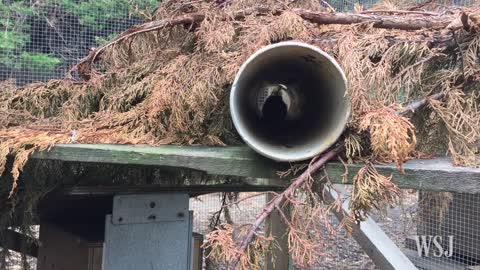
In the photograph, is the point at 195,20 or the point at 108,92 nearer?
the point at 195,20

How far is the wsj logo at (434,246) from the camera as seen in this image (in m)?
2.95

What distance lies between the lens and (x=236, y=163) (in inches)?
38.8

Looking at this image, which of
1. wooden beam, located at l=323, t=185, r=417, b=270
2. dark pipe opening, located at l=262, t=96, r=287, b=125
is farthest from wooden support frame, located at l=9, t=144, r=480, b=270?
wooden beam, located at l=323, t=185, r=417, b=270

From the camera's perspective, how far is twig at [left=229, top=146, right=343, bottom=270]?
864 millimetres

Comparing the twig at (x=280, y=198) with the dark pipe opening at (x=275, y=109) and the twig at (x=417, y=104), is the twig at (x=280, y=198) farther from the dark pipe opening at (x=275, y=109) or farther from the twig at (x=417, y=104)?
the dark pipe opening at (x=275, y=109)

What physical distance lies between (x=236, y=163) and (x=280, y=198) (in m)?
0.12

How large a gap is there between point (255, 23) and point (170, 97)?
0.29m

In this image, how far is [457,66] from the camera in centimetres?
119

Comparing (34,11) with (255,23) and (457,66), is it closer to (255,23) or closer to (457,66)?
(255,23)

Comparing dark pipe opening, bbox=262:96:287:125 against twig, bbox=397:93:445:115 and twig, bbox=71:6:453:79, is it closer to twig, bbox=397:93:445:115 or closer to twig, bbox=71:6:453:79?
twig, bbox=71:6:453:79

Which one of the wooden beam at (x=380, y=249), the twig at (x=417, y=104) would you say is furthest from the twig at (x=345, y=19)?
the wooden beam at (x=380, y=249)

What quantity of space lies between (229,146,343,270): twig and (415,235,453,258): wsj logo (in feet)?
7.50

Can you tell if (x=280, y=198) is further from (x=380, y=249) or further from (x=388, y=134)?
(x=380, y=249)

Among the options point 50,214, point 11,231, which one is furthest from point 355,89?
point 11,231
